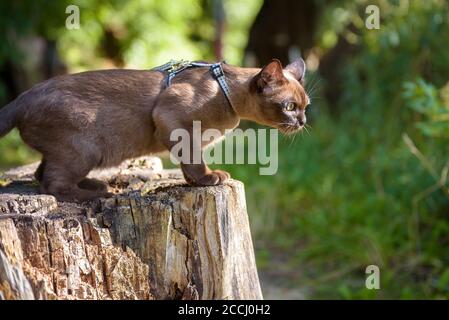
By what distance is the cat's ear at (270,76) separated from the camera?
3.38 meters

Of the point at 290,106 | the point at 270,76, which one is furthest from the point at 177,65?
the point at 290,106

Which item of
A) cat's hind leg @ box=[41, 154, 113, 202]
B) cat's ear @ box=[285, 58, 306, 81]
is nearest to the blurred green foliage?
cat's ear @ box=[285, 58, 306, 81]

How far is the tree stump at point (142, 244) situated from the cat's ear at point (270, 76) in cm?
57

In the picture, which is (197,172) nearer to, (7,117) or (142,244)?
(142,244)

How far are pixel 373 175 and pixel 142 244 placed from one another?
335 cm

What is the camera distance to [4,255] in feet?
9.05

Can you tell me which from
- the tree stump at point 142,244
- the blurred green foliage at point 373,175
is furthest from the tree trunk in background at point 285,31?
the tree stump at point 142,244

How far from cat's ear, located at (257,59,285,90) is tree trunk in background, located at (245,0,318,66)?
5.20 meters

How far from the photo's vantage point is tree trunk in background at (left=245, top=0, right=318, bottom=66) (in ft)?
28.6

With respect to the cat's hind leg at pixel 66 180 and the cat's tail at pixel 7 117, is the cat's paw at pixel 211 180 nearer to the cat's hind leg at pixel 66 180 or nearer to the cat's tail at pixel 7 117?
the cat's hind leg at pixel 66 180

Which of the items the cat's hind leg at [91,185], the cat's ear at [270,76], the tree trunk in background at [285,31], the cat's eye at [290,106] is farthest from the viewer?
the tree trunk in background at [285,31]

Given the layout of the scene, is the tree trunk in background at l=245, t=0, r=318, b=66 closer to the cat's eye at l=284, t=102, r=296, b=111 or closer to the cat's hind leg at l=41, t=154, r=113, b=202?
the cat's eye at l=284, t=102, r=296, b=111

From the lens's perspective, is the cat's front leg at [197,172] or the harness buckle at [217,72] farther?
the harness buckle at [217,72]

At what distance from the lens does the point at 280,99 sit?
3508mm
